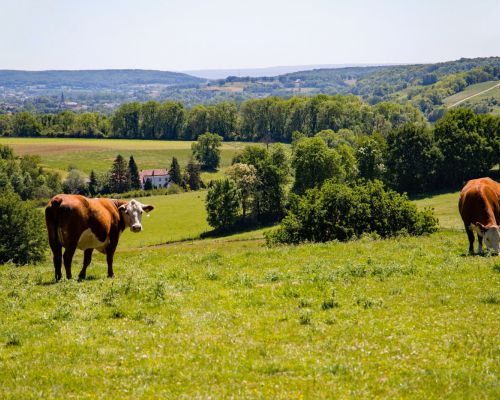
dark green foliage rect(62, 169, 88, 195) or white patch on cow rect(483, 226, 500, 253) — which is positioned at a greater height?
white patch on cow rect(483, 226, 500, 253)

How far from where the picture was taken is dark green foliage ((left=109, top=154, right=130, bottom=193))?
5650 inches

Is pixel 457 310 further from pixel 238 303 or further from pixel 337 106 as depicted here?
pixel 337 106

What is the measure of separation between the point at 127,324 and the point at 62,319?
2.02 meters

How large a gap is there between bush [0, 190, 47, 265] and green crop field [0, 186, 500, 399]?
33.1 m

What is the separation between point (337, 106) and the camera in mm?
177000

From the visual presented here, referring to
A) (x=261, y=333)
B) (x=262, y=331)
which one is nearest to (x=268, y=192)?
(x=262, y=331)

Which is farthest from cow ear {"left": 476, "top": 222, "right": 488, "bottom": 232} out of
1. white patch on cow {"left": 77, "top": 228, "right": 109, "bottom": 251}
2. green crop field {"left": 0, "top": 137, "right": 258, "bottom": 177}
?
green crop field {"left": 0, "top": 137, "right": 258, "bottom": 177}

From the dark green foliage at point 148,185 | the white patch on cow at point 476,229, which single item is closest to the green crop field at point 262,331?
the white patch on cow at point 476,229

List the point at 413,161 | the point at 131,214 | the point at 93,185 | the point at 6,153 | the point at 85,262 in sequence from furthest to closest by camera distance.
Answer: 1. the point at 6,153
2. the point at 93,185
3. the point at 413,161
4. the point at 131,214
5. the point at 85,262

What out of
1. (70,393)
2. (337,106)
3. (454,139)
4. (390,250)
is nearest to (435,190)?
(454,139)

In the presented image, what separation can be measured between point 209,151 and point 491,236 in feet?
477

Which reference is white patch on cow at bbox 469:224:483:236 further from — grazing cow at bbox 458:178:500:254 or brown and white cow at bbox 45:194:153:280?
brown and white cow at bbox 45:194:153:280

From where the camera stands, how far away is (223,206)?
9306 centimetres

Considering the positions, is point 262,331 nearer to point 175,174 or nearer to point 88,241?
point 88,241
